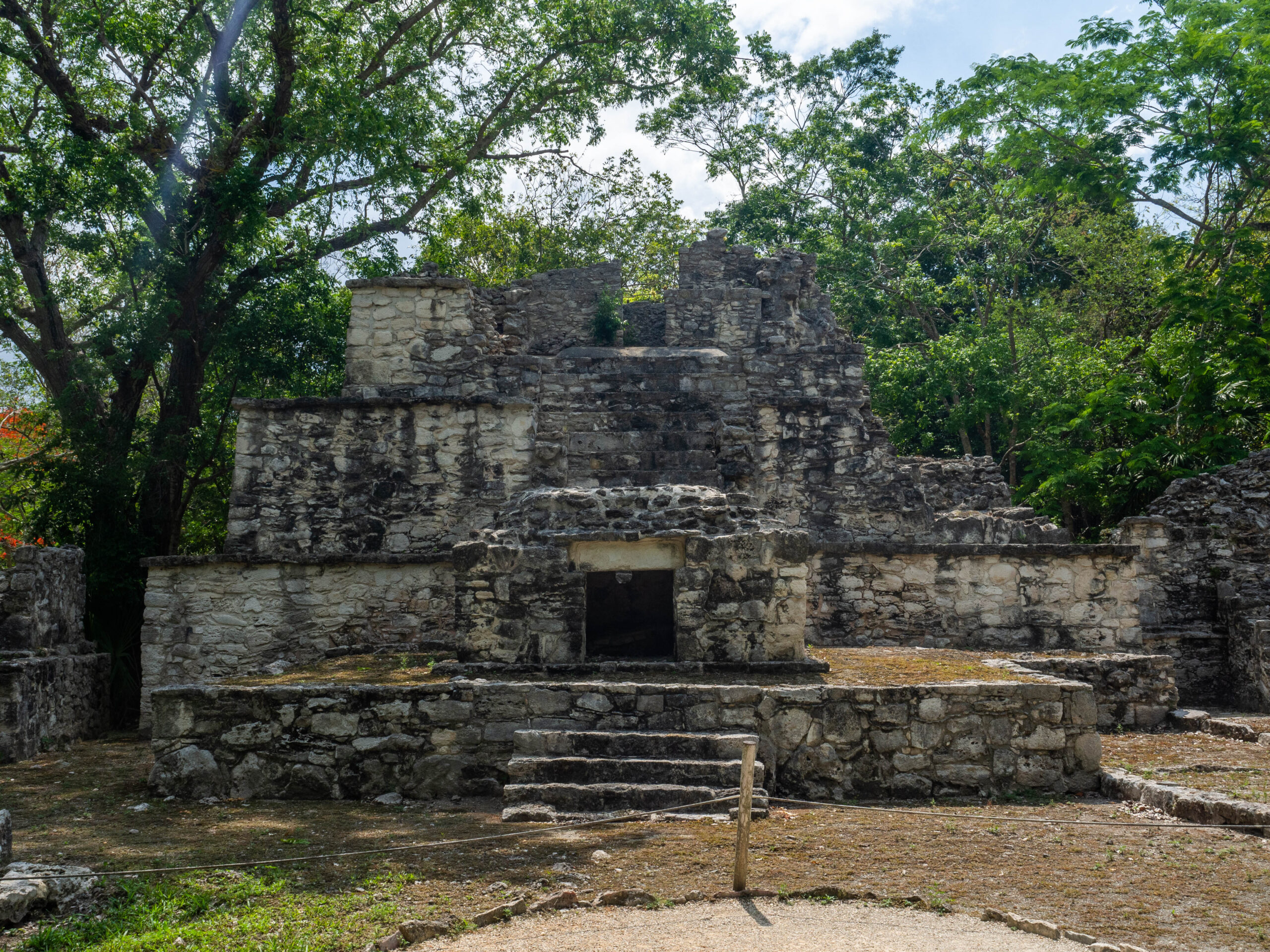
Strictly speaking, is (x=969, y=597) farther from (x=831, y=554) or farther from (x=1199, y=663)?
(x=1199, y=663)

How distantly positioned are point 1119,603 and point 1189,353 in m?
6.18

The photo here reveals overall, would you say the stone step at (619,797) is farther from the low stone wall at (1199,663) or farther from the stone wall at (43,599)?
the low stone wall at (1199,663)

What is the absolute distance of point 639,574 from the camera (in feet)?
29.4

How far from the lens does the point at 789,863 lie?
4648 mm

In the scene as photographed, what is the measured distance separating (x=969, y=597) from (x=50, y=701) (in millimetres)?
8805

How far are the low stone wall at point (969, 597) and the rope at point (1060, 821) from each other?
13.2 ft

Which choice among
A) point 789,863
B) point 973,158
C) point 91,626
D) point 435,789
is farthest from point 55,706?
point 973,158

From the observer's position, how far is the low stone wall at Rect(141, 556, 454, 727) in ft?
31.3

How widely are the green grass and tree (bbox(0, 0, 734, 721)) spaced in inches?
310

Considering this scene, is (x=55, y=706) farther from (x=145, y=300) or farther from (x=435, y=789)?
(x=145, y=300)

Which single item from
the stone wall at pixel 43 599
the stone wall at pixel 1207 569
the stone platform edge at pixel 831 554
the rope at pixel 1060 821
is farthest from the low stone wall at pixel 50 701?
the stone wall at pixel 1207 569

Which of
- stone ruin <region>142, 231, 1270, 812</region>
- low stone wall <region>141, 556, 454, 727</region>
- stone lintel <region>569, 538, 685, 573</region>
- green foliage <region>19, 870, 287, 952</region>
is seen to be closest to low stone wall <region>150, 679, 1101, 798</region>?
stone ruin <region>142, 231, 1270, 812</region>

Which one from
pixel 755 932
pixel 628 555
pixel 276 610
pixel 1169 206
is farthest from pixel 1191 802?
pixel 1169 206

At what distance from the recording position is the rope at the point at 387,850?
4168 mm
